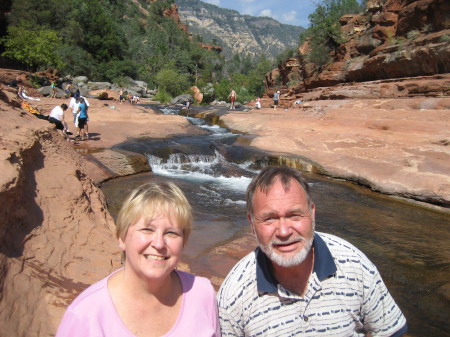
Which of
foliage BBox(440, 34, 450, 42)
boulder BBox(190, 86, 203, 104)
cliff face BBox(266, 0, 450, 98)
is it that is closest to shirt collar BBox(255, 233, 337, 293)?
cliff face BBox(266, 0, 450, 98)

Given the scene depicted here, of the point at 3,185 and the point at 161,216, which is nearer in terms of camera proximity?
the point at 161,216

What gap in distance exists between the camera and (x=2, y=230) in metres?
2.87

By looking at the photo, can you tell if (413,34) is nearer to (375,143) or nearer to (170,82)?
(375,143)

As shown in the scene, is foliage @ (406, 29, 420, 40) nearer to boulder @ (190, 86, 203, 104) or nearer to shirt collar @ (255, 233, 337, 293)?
shirt collar @ (255, 233, 337, 293)

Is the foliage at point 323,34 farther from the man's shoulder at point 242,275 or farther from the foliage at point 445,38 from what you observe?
the man's shoulder at point 242,275

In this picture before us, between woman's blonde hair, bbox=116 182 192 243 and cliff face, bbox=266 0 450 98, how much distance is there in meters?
17.9

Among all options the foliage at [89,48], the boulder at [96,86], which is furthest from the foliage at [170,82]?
the boulder at [96,86]

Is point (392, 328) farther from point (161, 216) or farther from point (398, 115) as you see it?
point (398, 115)

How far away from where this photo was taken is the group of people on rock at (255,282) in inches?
63.0

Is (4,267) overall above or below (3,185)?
below

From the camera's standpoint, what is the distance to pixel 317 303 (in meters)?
1.78

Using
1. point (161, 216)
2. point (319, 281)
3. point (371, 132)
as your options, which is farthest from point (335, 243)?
point (371, 132)

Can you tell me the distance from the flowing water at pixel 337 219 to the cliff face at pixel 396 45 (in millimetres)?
10051

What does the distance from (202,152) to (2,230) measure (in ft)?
34.3
